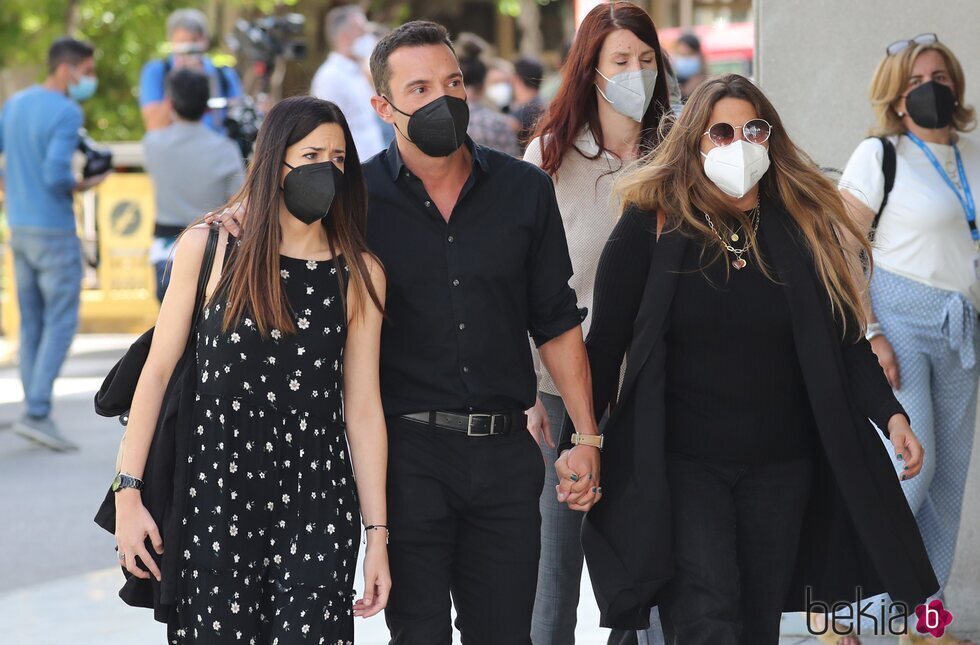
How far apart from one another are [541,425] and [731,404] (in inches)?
30.9

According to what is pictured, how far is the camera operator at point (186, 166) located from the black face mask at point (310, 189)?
5311mm

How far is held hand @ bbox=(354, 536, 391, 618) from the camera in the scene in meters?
3.52

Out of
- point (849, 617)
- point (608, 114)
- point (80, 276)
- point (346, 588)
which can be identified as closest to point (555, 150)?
point (608, 114)

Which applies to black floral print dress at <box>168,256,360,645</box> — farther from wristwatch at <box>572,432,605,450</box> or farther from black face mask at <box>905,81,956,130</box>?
black face mask at <box>905,81,956,130</box>

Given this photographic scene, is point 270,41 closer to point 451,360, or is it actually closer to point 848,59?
point 848,59

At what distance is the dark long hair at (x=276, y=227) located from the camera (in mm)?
3395

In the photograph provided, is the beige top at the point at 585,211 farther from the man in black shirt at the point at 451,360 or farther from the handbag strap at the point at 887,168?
the handbag strap at the point at 887,168

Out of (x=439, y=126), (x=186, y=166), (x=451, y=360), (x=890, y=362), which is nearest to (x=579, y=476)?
(x=451, y=360)

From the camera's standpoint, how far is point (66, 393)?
11.7 meters

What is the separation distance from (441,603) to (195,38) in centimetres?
712

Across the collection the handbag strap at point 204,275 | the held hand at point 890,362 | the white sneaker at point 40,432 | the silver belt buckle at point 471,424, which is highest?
the handbag strap at point 204,275

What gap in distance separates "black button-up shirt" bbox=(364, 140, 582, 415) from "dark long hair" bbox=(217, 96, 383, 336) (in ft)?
0.44

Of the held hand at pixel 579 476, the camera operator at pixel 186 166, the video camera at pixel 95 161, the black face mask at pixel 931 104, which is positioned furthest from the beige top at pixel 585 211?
the video camera at pixel 95 161

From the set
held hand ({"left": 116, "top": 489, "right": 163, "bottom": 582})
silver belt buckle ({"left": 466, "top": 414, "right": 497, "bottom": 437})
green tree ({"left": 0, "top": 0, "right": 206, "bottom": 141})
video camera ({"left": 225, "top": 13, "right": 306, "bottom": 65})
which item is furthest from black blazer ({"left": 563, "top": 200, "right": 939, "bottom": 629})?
green tree ({"left": 0, "top": 0, "right": 206, "bottom": 141})
